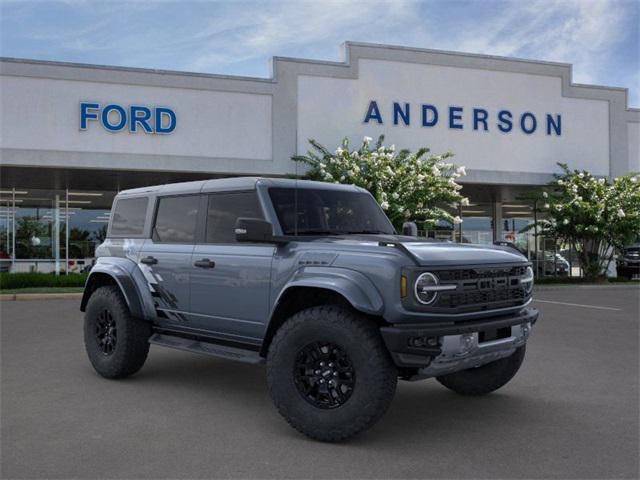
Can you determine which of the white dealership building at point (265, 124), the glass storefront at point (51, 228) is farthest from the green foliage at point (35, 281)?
the glass storefront at point (51, 228)

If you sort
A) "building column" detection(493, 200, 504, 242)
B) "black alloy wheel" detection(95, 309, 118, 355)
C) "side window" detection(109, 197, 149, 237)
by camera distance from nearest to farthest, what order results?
"black alloy wheel" detection(95, 309, 118, 355)
"side window" detection(109, 197, 149, 237)
"building column" detection(493, 200, 504, 242)

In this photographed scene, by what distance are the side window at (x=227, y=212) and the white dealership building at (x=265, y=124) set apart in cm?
1450

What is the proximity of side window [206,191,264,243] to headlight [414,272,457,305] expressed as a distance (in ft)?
5.61

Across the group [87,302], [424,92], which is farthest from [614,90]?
[87,302]

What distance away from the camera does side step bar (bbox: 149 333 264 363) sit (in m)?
5.44

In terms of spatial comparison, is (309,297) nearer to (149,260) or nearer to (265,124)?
(149,260)

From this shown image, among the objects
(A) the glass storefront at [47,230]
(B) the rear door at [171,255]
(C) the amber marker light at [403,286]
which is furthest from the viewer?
(A) the glass storefront at [47,230]

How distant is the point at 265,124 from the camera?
21047 millimetres

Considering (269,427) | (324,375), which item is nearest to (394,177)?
(269,427)

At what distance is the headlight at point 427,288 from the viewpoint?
4.56 meters

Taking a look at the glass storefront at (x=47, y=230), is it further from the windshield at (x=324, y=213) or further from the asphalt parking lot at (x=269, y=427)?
the windshield at (x=324, y=213)

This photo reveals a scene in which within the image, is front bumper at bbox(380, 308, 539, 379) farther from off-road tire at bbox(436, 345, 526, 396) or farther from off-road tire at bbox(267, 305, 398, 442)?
off-road tire at bbox(436, 345, 526, 396)

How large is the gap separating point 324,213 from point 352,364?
181 centimetres

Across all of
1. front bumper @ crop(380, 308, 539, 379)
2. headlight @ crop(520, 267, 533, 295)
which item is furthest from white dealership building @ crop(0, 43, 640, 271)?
front bumper @ crop(380, 308, 539, 379)
